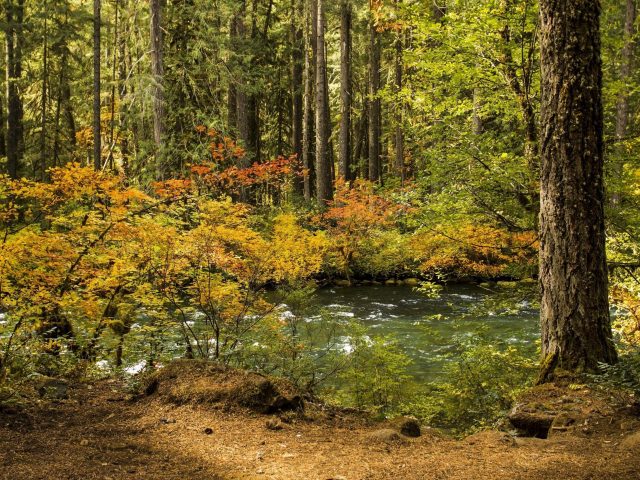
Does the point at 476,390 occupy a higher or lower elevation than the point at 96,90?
lower

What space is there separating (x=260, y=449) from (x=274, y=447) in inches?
4.4

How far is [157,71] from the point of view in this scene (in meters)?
14.9

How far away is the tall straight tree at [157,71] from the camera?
1455 centimetres

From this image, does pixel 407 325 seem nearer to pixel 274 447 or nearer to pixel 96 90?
pixel 274 447

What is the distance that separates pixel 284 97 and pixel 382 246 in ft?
53.7

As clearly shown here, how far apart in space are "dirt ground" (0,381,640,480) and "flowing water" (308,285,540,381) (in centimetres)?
265

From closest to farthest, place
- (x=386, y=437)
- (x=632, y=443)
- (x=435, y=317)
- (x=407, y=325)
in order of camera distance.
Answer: (x=632, y=443)
(x=386, y=437)
(x=435, y=317)
(x=407, y=325)

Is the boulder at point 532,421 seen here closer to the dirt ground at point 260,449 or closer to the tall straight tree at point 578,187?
the dirt ground at point 260,449

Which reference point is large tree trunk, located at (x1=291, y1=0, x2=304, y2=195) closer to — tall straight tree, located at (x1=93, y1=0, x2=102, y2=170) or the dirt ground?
tall straight tree, located at (x1=93, y1=0, x2=102, y2=170)

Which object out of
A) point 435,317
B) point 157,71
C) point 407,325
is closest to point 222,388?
point 435,317

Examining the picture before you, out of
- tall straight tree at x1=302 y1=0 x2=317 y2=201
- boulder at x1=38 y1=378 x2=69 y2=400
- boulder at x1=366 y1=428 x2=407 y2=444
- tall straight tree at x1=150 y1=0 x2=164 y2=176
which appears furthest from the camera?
tall straight tree at x1=302 y1=0 x2=317 y2=201

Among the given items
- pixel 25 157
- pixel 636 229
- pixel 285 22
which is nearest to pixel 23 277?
pixel 636 229

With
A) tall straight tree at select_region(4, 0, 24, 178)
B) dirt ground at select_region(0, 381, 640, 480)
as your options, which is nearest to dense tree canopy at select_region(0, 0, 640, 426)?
dirt ground at select_region(0, 381, 640, 480)

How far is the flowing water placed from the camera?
23.4ft
